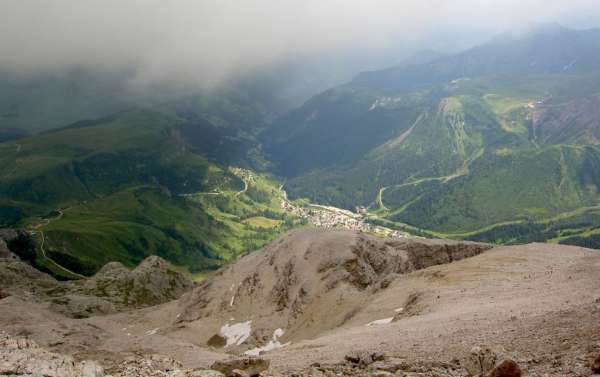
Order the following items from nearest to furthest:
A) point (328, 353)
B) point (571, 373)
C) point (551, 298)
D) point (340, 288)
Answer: point (571, 373), point (328, 353), point (551, 298), point (340, 288)

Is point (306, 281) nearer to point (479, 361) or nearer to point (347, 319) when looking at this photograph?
point (347, 319)

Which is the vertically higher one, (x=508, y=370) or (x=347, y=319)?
(x=508, y=370)

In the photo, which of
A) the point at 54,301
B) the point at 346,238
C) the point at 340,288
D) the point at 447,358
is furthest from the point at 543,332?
the point at 54,301

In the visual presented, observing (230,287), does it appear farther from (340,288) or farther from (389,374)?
(389,374)

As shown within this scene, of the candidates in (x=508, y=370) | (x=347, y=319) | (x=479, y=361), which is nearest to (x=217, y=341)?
(x=347, y=319)

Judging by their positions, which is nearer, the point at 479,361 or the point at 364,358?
the point at 479,361
